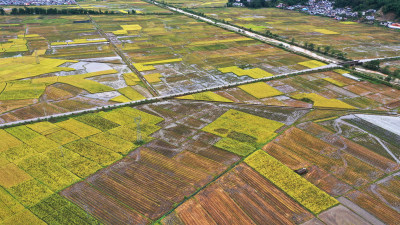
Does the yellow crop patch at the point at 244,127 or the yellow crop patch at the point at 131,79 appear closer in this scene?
the yellow crop patch at the point at 244,127

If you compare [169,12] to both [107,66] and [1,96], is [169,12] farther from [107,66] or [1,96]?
[1,96]

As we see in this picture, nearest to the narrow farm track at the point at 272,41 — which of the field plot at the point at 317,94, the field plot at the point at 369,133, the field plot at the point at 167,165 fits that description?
the field plot at the point at 317,94

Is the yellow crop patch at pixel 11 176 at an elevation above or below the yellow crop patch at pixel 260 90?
below

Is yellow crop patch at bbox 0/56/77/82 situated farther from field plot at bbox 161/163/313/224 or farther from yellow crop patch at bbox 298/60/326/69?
yellow crop patch at bbox 298/60/326/69

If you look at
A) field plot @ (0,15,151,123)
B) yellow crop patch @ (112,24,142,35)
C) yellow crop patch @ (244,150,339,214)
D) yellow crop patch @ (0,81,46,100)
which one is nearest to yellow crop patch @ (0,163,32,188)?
field plot @ (0,15,151,123)

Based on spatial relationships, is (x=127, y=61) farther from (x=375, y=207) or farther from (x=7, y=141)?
(x=375, y=207)

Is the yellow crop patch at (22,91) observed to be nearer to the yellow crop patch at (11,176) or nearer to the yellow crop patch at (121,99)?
the yellow crop patch at (121,99)
